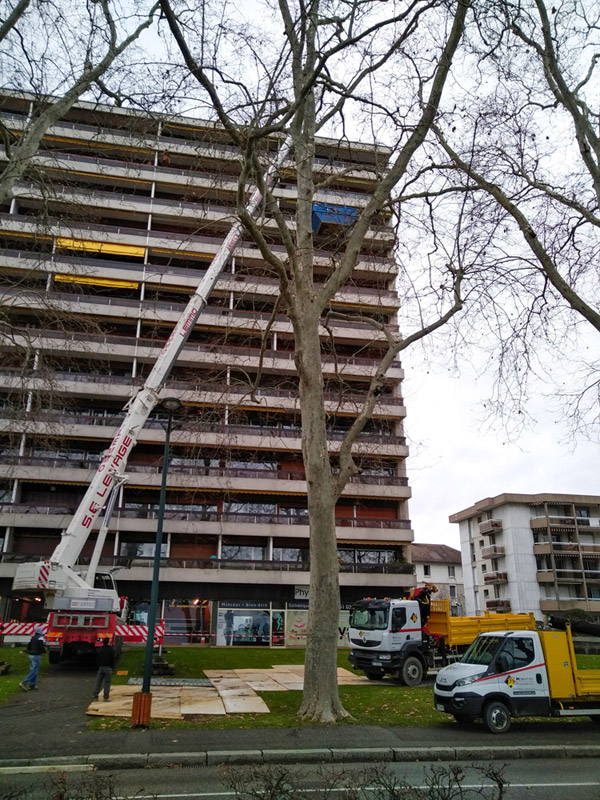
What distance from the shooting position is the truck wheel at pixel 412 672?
1705 cm

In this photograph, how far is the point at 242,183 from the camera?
32.3 ft

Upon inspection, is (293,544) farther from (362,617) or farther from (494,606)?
(494,606)

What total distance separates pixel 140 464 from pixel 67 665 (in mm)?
16189

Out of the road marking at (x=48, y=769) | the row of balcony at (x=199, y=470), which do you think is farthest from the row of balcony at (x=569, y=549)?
the road marking at (x=48, y=769)

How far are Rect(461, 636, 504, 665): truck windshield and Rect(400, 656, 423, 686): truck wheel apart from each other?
563 cm

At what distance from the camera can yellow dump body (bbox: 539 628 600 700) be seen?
36.4 ft

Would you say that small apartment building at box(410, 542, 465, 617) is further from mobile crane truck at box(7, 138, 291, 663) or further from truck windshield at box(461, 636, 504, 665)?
truck windshield at box(461, 636, 504, 665)

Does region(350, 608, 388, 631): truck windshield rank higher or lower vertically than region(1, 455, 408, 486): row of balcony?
lower

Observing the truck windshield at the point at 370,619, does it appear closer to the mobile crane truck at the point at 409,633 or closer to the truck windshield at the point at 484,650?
the mobile crane truck at the point at 409,633

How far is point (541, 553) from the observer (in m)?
52.7

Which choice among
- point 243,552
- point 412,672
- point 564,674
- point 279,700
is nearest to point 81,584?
point 279,700

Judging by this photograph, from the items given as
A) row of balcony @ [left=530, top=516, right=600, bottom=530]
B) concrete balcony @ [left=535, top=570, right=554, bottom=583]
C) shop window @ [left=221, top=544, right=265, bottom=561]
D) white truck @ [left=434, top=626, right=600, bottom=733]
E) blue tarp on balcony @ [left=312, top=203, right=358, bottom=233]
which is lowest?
white truck @ [left=434, top=626, right=600, bottom=733]

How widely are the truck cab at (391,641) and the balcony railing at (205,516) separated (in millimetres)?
15725

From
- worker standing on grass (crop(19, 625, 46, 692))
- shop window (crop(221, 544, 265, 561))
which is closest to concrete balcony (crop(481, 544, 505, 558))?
shop window (crop(221, 544, 265, 561))
